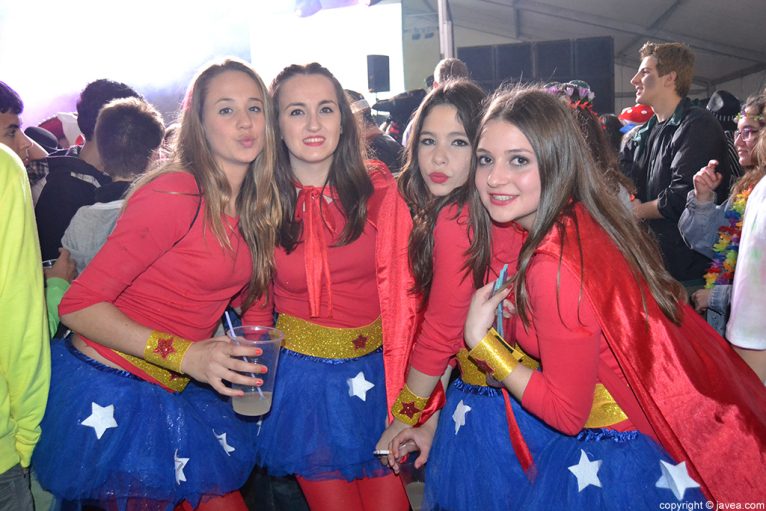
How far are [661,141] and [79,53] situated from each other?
7.13 meters

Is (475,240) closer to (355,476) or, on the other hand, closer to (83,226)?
(355,476)

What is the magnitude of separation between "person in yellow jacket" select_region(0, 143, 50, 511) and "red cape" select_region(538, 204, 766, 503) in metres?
→ 1.36

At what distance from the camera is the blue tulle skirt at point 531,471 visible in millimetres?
1811

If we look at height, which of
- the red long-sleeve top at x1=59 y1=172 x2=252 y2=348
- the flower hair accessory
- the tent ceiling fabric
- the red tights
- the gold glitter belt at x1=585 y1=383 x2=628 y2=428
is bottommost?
the red tights

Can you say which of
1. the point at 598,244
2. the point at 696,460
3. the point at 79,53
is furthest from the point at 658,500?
the point at 79,53

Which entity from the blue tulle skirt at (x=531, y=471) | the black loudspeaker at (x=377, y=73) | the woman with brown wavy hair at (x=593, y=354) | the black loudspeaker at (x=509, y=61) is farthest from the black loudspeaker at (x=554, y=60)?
the blue tulle skirt at (x=531, y=471)

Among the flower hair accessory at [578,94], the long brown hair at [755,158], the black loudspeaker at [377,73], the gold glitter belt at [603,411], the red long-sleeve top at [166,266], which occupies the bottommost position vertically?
the gold glitter belt at [603,411]

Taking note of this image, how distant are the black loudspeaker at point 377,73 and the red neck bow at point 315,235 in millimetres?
6670

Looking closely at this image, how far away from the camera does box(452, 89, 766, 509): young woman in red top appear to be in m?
1.75

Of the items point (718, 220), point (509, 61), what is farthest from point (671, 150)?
point (509, 61)

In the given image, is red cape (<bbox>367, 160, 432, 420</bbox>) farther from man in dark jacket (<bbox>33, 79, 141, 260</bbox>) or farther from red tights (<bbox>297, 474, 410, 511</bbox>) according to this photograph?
man in dark jacket (<bbox>33, 79, 141, 260</bbox>)

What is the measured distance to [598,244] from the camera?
1824mm

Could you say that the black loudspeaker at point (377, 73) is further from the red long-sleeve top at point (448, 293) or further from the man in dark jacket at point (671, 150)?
the red long-sleeve top at point (448, 293)

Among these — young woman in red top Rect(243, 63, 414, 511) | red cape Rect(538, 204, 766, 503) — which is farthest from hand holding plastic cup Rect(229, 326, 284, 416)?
red cape Rect(538, 204, 766, 503)
